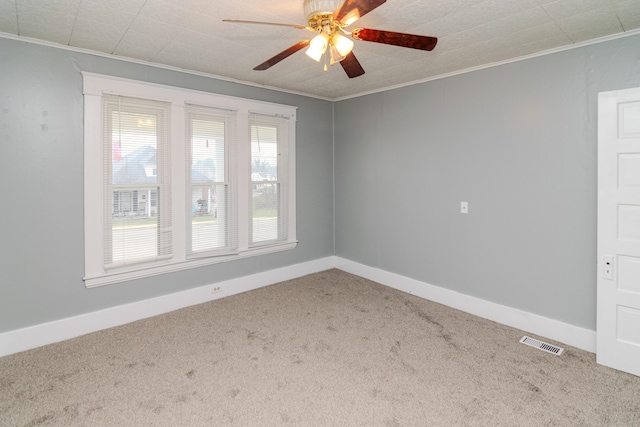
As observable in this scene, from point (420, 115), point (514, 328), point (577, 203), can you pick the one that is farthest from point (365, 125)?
point (514, 328)

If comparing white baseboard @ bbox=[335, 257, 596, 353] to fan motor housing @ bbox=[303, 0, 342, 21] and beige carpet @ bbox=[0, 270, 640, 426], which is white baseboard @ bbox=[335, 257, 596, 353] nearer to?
beige carpet @ bbox=[0, 270, 640, 426]

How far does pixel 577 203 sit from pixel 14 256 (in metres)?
4.73

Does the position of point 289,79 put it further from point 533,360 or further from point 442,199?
point 533,360

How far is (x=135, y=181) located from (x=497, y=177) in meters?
3.61

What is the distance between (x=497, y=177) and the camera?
3357 mm

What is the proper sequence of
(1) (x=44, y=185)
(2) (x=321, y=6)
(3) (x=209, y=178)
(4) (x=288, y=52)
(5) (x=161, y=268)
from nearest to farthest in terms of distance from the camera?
(2) (x=321, y=6) < (4) (x=288, y=52) < (1) (x=44, y=185) < (5) (x=161, y=268) < (3) (x=209, y=178)

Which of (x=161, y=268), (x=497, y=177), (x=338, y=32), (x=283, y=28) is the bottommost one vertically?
(x=161, y=268)

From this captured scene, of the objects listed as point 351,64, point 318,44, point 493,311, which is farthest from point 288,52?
point 493,311

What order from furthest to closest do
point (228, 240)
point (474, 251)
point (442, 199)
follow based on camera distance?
1. point (228, 240)
2. point (442, 199)
3. point (474, 251)

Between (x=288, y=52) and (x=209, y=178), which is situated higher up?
(x=288, y=52)

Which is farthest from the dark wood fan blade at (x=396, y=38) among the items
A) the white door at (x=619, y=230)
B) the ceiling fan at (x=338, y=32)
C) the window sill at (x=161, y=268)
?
the window sill at (x=161, y=268)

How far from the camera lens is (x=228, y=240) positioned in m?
4.09

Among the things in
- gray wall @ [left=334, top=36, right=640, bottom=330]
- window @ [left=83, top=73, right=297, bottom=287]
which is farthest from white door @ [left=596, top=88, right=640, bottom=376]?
window @ [left=83, top=73, right=297, bottom=287]

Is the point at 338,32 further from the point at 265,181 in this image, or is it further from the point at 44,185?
the point at 44,185
